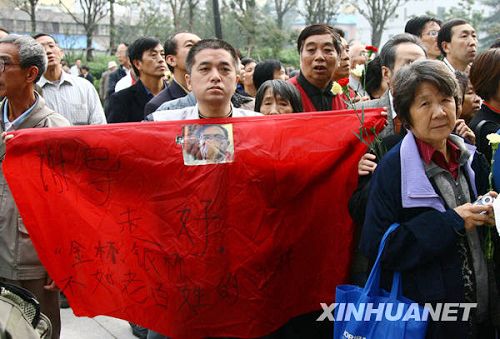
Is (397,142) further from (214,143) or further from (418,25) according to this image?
(418,25)

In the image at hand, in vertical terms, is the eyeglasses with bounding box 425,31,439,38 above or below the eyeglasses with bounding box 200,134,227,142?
above

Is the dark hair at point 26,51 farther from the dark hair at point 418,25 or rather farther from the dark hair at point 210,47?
the dark hair at point 418,25

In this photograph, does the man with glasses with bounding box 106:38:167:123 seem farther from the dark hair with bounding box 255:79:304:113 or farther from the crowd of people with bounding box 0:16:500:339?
the dark hair with bounding box 255:79:304:113

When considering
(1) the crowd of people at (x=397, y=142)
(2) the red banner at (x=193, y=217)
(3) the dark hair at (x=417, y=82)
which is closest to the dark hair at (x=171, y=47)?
(1) the crowd of people at (x=397, y=142)

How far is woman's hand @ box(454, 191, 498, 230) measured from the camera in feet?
8.84

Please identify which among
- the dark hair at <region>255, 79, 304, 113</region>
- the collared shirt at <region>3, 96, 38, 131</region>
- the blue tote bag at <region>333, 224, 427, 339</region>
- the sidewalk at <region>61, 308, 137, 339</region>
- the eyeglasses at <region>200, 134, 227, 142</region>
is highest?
the dark hair at <region>255, 79, 304, 113</region>

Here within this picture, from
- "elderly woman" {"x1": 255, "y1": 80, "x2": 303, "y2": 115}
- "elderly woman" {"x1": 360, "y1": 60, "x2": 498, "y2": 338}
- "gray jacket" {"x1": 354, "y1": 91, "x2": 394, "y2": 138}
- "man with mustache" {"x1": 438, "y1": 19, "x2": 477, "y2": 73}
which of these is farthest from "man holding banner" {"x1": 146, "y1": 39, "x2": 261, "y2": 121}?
"man with mustache" {"x1": 438, "y1": 19, "x2": 477, "y2": 73}

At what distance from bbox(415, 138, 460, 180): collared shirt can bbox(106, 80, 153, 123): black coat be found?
3531 mm

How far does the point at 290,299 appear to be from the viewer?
11.3 ft

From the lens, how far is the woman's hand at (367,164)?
3.21m

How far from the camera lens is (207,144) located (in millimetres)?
3402

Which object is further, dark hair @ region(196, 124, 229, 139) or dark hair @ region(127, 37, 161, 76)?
dark hair @ region(127, 37, 161, 76)

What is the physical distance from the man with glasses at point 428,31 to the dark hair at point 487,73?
2733 millimetres

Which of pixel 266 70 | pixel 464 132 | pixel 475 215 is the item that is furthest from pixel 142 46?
pixel 475 215
